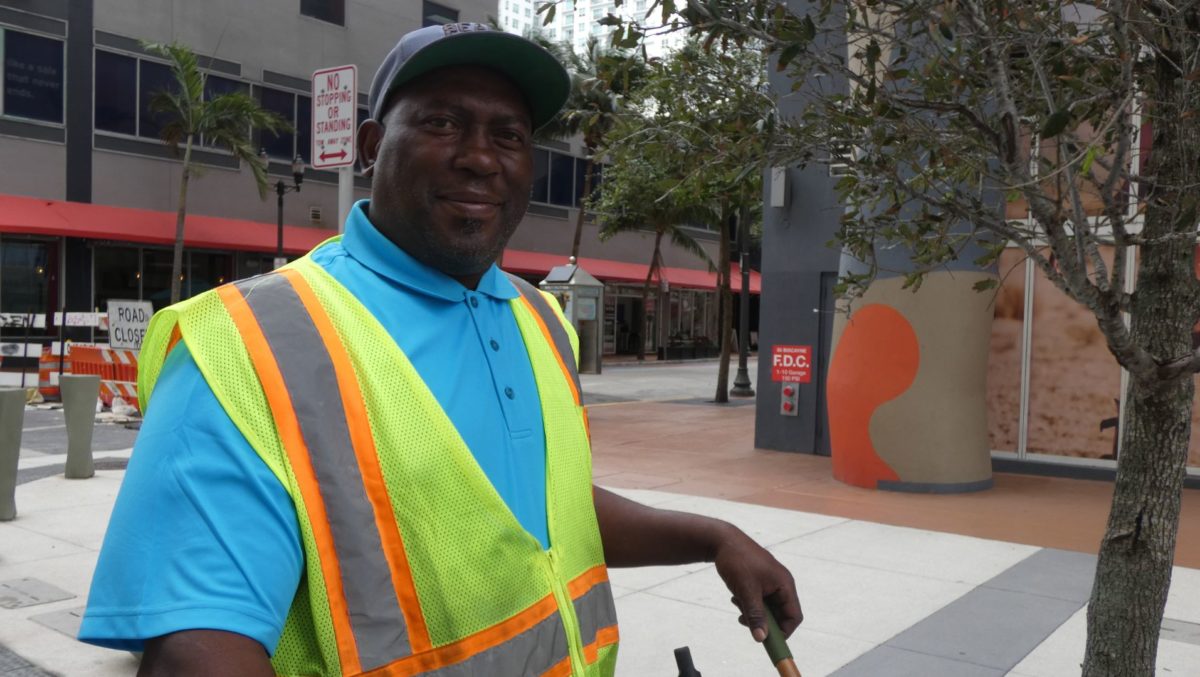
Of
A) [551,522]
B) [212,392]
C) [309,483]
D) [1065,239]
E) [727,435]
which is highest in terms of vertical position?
[1065,239]

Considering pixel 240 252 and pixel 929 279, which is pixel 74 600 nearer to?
pixel 929 279

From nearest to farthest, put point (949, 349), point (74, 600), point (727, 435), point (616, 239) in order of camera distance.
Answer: point (74, 600) < point (949, 349) < point (727, 435) < point (616, 239)

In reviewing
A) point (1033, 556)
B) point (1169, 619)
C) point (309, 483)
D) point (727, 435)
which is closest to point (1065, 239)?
point (309, 483)

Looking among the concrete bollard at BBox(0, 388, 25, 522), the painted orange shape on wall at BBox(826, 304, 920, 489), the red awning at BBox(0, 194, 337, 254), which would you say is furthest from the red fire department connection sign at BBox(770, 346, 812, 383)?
the red awning at BBox(0, 194, 337, 254)

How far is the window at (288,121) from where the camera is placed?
2628cm

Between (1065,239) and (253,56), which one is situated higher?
(253,56)

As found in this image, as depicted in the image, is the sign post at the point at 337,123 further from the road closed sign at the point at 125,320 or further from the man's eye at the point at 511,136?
the road closed sign at the point at 125,320

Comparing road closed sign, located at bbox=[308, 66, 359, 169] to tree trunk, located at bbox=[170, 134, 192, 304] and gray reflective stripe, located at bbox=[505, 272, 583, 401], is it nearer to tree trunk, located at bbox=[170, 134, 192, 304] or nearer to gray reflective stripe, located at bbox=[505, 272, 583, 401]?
gray reflective stripe, located at bbox=[505, 272, 583, 401]

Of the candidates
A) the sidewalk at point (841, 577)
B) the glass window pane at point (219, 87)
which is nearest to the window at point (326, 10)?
the glass window pane at point (219, 87)

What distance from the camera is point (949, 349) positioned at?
9844mm

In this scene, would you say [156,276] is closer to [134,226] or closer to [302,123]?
[134,226]

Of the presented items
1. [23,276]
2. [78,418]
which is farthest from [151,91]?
[78,418]

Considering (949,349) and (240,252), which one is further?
(240,252)

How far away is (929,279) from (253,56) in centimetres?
2081
